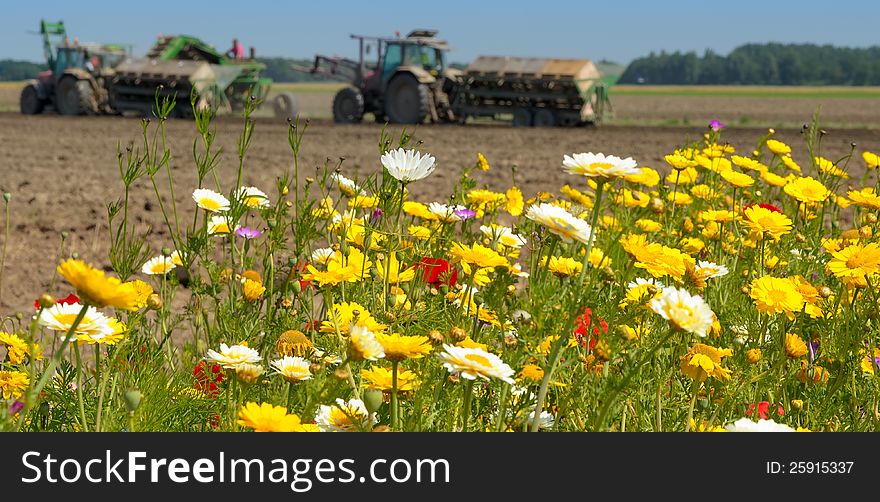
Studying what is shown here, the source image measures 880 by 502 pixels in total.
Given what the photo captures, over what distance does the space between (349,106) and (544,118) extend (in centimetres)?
502

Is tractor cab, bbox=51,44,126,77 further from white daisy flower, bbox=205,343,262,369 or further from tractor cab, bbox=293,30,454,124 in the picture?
white daisy flower, bbox=205,343,262,369

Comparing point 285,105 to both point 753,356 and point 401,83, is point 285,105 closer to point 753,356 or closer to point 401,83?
point 401,83

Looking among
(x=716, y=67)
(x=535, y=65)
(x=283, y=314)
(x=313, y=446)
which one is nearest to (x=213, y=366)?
(x=283, y=314)

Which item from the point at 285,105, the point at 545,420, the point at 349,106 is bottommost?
the point at 285,105

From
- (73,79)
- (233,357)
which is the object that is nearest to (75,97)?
(73,79)

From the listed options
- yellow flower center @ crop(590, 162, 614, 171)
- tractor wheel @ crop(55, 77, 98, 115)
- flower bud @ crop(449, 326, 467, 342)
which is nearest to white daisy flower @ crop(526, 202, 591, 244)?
yellow flower center @ crop(590, 162, 614, 171)

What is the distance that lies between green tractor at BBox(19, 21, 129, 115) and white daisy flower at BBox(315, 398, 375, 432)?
23.5m

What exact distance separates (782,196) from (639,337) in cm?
307

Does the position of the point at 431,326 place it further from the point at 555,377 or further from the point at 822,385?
the point at 822,385

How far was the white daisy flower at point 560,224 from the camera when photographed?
154cm

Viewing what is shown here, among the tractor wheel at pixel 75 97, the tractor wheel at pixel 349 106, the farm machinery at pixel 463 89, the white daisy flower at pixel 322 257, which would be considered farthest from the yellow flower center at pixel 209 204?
the tractor wheel at pixel 75 97

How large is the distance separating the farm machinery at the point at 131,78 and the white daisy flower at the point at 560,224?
2054 centimetres

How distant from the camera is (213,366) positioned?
216cm

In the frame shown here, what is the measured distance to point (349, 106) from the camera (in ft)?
71.4
